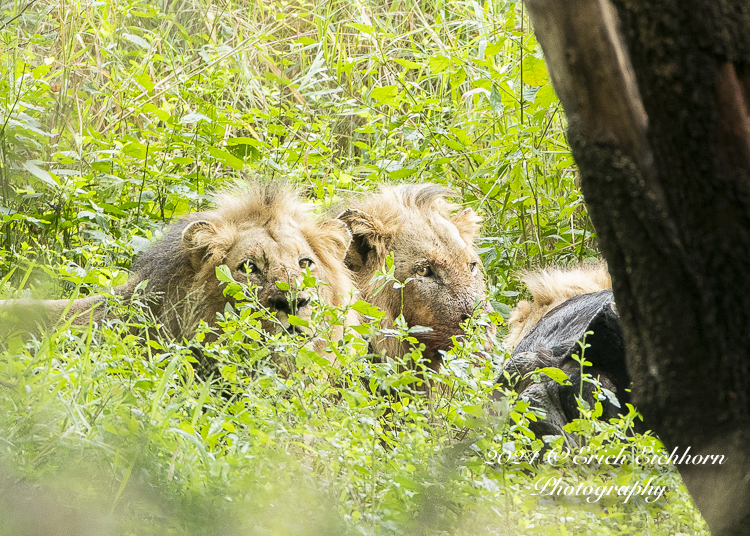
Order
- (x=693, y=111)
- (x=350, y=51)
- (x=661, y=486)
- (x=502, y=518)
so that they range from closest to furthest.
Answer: (x=693, y=111)
(x=502, y=518)
(x=661, y=486)
(x=350, y=51)

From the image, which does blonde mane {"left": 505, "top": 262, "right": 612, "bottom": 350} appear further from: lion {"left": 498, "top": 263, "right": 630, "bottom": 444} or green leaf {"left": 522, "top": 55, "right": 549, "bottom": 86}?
green leaf {"left": 522, "top": 55, "right": 549, "bottom": 86}

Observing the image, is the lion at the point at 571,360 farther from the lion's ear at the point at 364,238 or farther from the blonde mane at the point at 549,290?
the lion's ear at the point at 364,238

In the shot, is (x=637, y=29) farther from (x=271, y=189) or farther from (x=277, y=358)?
(x=271, y=189)

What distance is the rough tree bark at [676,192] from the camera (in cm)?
158

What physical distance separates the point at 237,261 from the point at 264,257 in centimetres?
14

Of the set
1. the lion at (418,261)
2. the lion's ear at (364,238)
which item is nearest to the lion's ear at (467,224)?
the lion at (418,261)

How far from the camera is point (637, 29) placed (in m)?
1.59

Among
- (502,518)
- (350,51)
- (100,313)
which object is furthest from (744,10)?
(350,51)

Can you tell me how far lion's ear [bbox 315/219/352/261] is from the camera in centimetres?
425

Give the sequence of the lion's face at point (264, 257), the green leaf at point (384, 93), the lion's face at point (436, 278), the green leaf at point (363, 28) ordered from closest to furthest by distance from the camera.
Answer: the lion's face at point (264, 257)
the lion's face at point (436, 278)
the green leaf at point (384, 93)
the green leaf at point (363, 28)

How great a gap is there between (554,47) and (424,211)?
11.0 ft

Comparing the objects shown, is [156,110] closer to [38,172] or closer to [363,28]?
[38,172]

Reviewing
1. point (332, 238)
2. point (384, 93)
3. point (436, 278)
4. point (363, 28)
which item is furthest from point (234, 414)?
point (363, 28)

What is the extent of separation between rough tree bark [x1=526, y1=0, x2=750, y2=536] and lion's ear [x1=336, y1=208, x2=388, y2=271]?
3.05m
